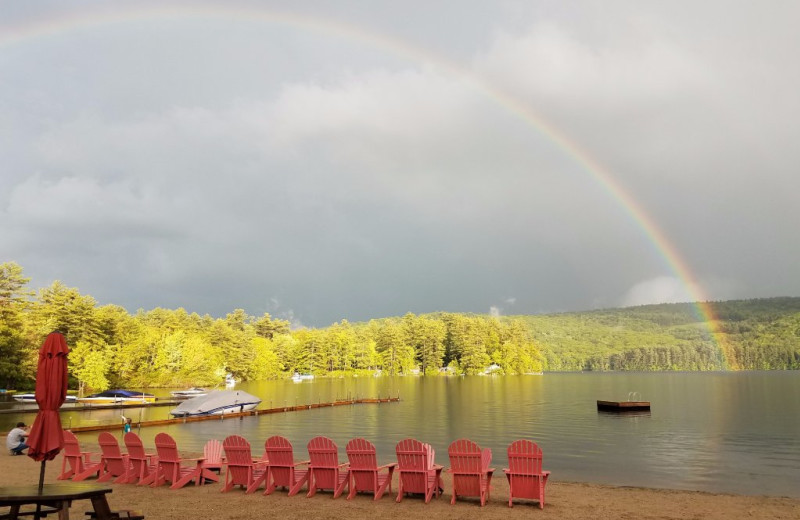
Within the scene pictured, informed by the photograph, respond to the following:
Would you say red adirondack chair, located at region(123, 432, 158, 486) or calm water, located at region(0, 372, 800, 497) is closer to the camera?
red adirondack chair, located at region(123, 432, 158, 486)

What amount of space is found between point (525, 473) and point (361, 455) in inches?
138

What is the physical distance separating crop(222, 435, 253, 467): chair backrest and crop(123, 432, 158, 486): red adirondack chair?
7.02 ft

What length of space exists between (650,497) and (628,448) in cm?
1556

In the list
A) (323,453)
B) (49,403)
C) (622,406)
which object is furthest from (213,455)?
(622,406)

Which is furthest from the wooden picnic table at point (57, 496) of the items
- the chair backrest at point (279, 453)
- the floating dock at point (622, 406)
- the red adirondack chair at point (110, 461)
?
the floating dock at point (622, 406)

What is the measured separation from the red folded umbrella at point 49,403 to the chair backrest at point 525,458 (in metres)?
8.18

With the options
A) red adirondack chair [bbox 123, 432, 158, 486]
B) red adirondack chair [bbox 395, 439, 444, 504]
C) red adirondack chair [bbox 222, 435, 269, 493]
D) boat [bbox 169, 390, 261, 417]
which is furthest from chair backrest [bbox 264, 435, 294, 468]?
boat [bbox 169, 390, 261, 417]

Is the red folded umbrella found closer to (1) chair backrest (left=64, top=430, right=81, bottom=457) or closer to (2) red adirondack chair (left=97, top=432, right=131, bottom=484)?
(2) red adirondack chair (left=97, top=432, right=131, bottom=484)

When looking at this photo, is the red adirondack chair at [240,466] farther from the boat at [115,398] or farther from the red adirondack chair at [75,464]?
the boat at [115,398]

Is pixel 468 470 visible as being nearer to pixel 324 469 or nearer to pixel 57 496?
pixel 324 469

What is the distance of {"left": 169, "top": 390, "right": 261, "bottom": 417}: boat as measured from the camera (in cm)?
4294

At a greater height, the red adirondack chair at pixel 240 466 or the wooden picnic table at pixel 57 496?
the wooden picnic table at pixel 57 496

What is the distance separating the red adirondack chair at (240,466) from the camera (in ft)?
43.8

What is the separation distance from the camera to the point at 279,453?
43.3 feet
